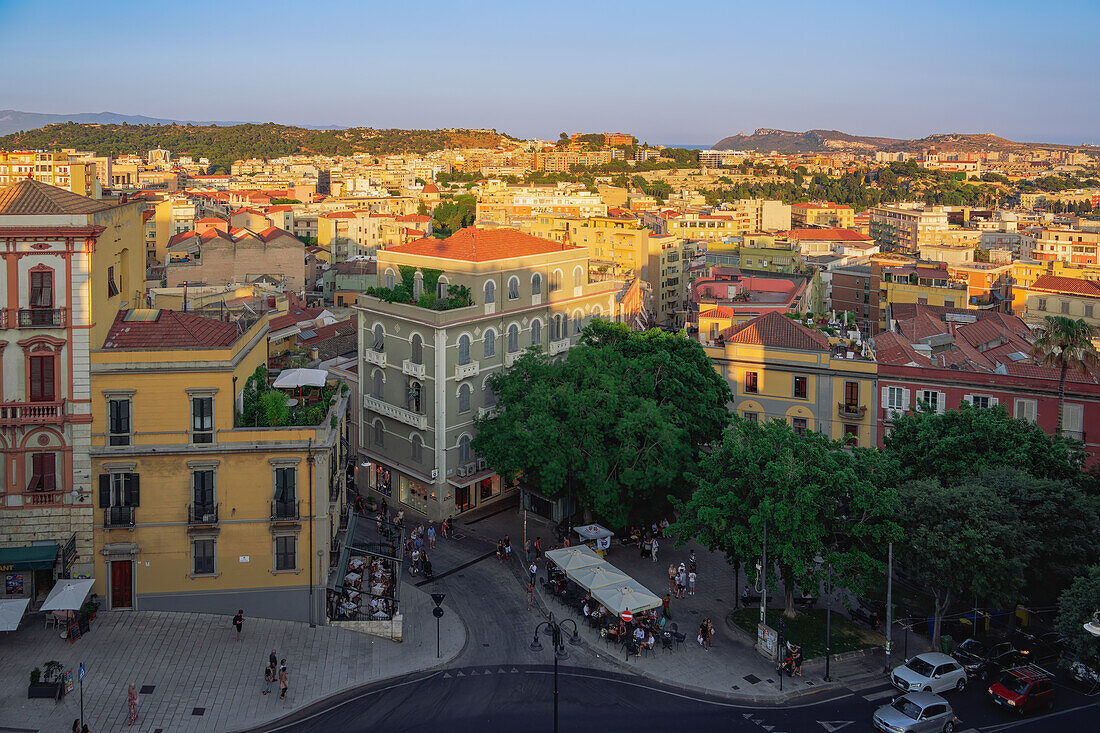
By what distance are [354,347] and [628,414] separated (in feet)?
95.2

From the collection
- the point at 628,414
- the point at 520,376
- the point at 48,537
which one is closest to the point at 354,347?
the point at 520,376

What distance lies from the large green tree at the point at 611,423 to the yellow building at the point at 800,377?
492 centimetres

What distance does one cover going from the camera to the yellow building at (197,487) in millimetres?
31812

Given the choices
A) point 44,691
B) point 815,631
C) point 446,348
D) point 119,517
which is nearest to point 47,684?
point 44,691

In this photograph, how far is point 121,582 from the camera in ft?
106

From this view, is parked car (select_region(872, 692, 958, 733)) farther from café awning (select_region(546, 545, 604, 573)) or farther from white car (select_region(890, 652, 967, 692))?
café awning (select_region(546, 545, 604, 573))

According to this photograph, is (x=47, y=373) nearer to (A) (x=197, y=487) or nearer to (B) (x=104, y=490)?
(B) (x=104, y=490)

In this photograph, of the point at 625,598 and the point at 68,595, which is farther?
the point at 625,598

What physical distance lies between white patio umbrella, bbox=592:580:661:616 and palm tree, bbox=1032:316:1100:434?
2212cm

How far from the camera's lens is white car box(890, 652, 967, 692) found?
29359 millimetres

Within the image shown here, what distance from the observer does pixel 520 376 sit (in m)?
43.5

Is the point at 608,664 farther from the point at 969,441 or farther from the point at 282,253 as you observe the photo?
the point at 282,253

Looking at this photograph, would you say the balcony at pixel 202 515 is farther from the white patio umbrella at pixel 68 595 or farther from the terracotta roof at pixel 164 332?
the terracotta roof at pixel 164 332

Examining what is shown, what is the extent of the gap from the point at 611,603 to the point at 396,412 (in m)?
17.7
